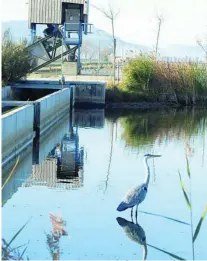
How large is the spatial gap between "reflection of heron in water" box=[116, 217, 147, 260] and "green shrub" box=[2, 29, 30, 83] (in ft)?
53.3

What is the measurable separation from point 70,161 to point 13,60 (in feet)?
37.1

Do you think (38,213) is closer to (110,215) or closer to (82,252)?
(110,215)

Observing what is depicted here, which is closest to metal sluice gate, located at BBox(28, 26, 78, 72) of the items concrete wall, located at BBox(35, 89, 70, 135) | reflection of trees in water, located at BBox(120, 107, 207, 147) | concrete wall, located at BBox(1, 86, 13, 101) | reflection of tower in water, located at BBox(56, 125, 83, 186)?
concrete wall, located at BBox(1, 86, 13, 101)

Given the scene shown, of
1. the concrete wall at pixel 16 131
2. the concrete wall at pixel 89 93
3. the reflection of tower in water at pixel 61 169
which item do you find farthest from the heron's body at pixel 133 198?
the concrete wall at pixel 89 93

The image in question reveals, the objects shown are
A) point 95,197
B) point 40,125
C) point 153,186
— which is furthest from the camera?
point 40,125

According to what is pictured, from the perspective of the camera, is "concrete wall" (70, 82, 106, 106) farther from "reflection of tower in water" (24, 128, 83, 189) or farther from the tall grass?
"reflection of tower in water" (24, 128, 83, 189)

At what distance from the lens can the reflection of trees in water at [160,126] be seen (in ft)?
58.4

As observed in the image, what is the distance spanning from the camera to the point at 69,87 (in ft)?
81.4

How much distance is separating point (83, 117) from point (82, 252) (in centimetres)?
1608

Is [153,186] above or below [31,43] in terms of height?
below

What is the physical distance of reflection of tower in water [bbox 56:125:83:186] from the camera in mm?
11806

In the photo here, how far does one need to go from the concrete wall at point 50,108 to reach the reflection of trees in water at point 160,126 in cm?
211

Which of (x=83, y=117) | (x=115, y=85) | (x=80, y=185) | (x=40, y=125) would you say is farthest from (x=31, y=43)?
(x=80, y=185)

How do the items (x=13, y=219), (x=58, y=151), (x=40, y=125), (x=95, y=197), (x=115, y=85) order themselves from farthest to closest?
(x=115, y=85) < (x=40, y=125) < (x=58, y=151) < (x=95, y=197) < (x=13, y=219)
